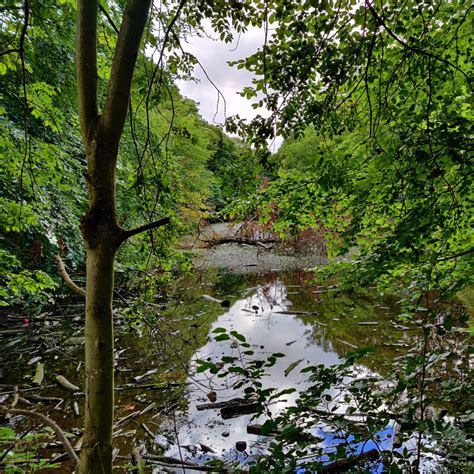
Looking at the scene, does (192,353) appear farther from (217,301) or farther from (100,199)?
(100,199)

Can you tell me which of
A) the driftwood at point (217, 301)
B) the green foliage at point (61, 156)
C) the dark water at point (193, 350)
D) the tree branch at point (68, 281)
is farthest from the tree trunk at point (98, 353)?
the driftwood at point (217, 301)

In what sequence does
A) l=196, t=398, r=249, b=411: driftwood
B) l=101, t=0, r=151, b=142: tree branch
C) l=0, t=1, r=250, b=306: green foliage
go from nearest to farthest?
l=101, t=0, r=151, b=142: tree branch < l=0, t=1, r=250, b=306: green foliage < l=196, t=398, r=249, b=411: driftwood

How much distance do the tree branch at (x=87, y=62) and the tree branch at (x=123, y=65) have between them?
0.08m

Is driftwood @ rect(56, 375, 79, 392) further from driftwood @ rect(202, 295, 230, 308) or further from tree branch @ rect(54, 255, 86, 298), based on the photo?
driftwood @ rect(202, 295, 230, 308)

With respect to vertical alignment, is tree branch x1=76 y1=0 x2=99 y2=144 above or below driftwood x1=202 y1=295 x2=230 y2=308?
above

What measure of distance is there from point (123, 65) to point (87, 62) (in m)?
0.15

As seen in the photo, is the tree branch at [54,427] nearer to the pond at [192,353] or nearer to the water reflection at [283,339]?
the pond at [192,353]

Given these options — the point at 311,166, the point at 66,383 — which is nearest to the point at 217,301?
the point at 66,383

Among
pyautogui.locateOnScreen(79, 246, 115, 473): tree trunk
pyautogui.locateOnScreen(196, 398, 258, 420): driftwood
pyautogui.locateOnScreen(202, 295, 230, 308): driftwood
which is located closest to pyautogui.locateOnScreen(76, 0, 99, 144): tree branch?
pyautogui.locateOnScreen(79, 246, 115, 473): tree trunk

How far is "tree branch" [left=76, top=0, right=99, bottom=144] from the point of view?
1.17m

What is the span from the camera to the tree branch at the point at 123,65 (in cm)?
114

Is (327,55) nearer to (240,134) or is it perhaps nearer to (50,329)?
(240,134)

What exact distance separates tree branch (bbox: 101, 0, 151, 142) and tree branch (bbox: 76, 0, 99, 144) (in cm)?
8

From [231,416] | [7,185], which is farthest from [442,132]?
[7,185]
